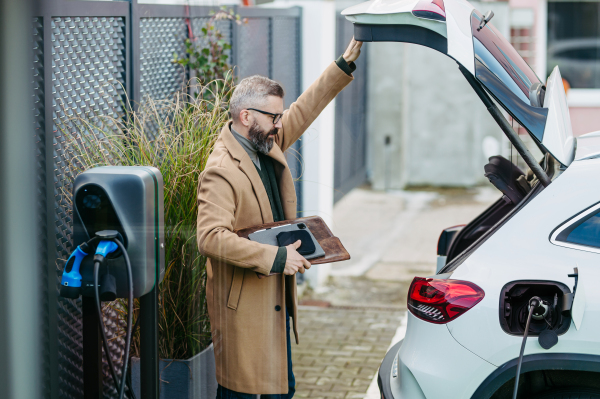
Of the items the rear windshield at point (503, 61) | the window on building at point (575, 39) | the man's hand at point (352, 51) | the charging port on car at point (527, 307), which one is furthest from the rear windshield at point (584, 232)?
the window on building at point (575, 39)

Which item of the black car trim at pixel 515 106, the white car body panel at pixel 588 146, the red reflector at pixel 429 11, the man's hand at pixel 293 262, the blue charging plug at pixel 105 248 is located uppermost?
the red reflector at pixel 429 11

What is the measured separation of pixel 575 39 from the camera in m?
12.3

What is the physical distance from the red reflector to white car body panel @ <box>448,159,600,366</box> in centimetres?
76

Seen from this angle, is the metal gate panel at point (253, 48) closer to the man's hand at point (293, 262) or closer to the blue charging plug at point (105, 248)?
the man's hand at point (293, 262)

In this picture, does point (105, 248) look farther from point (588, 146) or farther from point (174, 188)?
point (588, 146)

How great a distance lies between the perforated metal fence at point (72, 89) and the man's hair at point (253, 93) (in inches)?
33.1

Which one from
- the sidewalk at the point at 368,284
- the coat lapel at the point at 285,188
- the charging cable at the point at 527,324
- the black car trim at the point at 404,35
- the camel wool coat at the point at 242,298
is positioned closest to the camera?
the charging cable at the point at 527,324

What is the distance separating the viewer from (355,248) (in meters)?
8.84

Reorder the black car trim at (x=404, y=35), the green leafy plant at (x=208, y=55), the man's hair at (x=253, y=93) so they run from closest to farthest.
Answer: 1. the black car trim at (x=404, y=35)
2. the man's hair at (x=253, y=93)
3. the green leafy plant at (x=208, y=55)

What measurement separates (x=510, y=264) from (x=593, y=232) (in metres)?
0.33

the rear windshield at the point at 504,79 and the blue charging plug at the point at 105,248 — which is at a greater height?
the rear windshield at the point at 504,79

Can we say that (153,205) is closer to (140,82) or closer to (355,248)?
(140,82)

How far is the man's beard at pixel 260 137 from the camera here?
332 centimetres

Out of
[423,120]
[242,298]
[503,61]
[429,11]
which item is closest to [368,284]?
[242,298]
